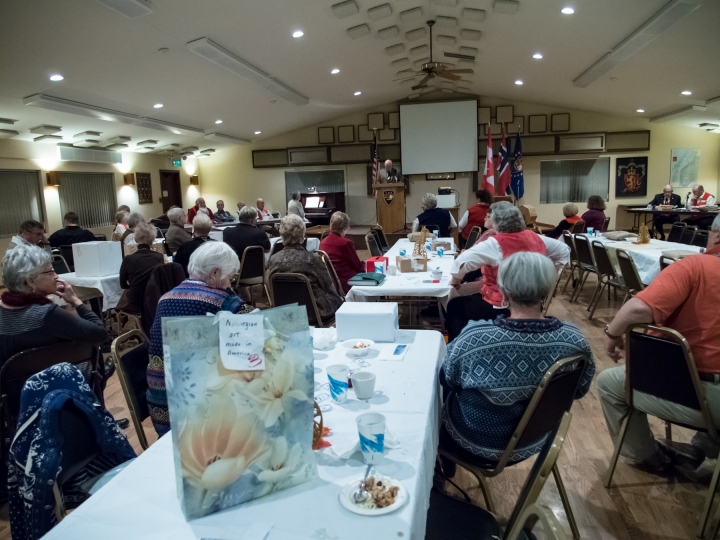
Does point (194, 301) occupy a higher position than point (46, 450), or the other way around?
point (194, 301)

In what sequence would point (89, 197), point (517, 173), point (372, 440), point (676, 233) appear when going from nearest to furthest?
point (372, 440), point (676, 233), point (89, 197), point (517, 173)

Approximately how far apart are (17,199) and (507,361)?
9.96 metres

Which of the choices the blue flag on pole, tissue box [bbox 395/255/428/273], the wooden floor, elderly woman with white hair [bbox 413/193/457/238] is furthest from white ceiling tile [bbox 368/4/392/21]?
the wooden floor

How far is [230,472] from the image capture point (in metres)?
1.07

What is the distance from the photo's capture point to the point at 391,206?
11.0m

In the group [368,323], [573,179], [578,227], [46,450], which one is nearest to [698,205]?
[573,179]

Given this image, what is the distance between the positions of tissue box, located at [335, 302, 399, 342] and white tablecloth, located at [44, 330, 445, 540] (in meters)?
0.67

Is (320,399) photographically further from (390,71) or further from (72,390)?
(390,71)

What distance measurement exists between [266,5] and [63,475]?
17.9ft

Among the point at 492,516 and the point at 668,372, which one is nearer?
the point at 492,516

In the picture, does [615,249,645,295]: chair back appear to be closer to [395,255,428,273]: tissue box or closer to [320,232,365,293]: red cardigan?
[395,255,428,273]: tissue box

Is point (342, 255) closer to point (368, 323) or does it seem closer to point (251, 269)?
point (251, 269)

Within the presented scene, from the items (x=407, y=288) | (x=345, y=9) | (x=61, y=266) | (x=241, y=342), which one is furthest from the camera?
(x=345, y=9)

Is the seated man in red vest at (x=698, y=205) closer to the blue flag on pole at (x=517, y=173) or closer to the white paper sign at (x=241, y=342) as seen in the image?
the blue flag on pole at (x=517, y=173)
